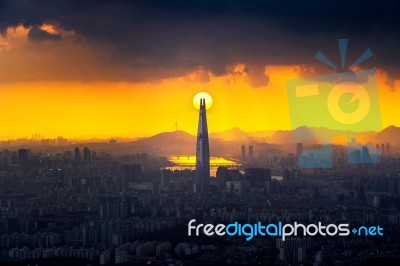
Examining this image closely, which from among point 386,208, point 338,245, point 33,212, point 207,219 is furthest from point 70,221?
point 386,208

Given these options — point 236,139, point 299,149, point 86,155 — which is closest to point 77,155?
point 86,155

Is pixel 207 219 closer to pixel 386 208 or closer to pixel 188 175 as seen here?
pixel 386 208

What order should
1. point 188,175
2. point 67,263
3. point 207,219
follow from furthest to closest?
point 188,175 → point 207,219 → point 67,263

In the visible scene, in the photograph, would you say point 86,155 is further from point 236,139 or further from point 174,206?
point 174,206

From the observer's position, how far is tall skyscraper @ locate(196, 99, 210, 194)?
12289mm

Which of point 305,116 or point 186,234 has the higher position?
point 305,116

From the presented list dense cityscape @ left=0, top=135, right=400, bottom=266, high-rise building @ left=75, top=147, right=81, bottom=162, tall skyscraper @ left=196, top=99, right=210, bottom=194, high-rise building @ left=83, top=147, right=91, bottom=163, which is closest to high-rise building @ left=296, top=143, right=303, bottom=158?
dense cityscape @ left=0, top=135, right=400, bottom=266

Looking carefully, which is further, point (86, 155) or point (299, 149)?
point (299, 149)

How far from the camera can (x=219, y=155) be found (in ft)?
42.2

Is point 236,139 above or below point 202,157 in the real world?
above

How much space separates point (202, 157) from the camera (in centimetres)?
1311

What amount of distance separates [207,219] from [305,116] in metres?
2.15

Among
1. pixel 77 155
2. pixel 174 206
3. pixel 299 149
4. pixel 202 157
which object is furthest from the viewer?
pixel 202 157

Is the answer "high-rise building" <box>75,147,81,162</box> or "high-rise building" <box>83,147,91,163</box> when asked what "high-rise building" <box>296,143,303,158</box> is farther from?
"high-rise building" <box>75,147,81,162</box>
